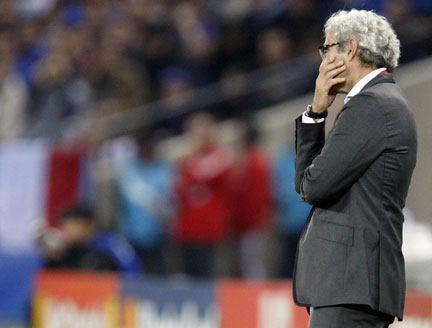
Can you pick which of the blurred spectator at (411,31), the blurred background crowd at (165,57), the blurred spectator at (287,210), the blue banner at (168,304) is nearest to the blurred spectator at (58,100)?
the blurred background crowd at (165,57)

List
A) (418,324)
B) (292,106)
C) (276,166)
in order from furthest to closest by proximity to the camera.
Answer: (292,106) → (276,166) → (418,324)

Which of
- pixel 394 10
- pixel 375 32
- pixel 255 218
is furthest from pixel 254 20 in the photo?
pixel 375 32

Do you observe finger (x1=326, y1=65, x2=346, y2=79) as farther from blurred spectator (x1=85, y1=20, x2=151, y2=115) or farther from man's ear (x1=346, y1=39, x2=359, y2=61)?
blurred spectator (x1=85, y1=20, x2=151, y2=115)

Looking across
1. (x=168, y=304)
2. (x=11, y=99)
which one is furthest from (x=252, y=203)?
(x=11, y=99)

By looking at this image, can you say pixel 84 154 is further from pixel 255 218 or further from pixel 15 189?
pixel 255 218

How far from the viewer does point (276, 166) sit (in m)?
8.26

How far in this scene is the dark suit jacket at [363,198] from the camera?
3303mm

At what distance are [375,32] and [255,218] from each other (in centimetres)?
510

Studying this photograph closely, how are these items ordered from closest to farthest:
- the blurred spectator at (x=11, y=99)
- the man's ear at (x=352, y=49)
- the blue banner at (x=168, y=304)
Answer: the man's ear at (x=352, y=49)
the blue banner at (x=168, y=304)
the blurred spectator at (x=11, y=99)

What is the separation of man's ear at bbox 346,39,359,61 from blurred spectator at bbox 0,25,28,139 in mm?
8754

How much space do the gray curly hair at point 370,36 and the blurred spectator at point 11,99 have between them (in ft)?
28.7

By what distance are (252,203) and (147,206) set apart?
1105mm

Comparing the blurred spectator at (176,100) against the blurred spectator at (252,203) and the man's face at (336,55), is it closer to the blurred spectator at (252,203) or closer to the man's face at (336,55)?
the blurred spectator at (252,203)

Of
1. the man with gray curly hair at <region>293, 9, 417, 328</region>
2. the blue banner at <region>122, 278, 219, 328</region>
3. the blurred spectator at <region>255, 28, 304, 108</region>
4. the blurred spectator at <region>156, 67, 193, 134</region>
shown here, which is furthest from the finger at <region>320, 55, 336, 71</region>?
the blurred spectator at <region>156, 67, 193, 134</region>
